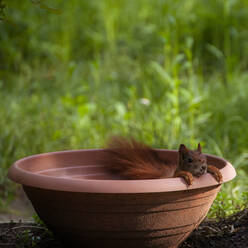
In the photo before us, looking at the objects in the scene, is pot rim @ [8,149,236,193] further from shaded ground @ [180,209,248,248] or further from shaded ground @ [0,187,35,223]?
shaded ground @ [0,187,35,223]

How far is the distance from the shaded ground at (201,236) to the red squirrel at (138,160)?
0.37m

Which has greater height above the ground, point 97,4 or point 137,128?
Result: point 97,4

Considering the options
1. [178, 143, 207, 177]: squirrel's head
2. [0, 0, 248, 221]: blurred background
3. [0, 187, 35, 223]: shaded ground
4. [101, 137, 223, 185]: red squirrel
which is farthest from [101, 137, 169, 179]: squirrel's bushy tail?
[0, 187, 35, 223]: shaded ground

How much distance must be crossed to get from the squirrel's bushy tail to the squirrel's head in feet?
0.69

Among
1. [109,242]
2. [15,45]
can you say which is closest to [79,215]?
[109,242]

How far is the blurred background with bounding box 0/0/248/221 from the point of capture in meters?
3.63

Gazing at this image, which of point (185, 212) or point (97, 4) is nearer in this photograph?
point (185, 212)

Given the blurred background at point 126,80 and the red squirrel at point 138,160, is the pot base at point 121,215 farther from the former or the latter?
the blurred background at point 126,80

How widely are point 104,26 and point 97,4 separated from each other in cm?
40

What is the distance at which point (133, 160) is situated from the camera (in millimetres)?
2152

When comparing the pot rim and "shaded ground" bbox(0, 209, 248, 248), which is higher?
the pot rim

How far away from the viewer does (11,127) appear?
13.0 ft

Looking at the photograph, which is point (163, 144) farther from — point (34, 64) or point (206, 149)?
point (34, 64)

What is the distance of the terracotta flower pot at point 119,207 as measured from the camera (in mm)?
1673
